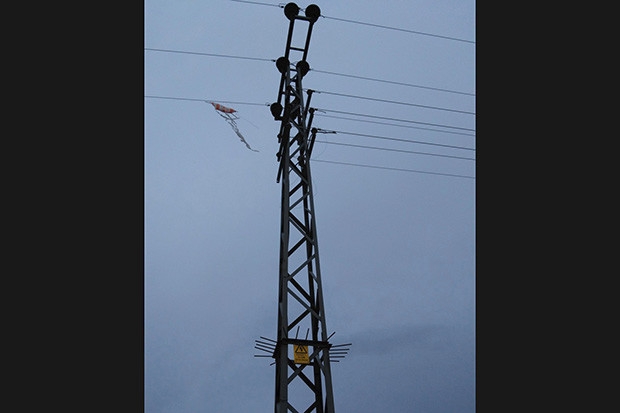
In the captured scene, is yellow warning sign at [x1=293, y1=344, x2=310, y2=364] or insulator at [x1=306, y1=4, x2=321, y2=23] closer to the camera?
yellow warning sign at [x1=293, y1=344, x2=310, y2=364]

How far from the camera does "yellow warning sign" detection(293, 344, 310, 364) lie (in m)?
8.80

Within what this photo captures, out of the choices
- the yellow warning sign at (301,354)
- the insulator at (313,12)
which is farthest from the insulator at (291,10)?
the yellow warning sign at (301,354)

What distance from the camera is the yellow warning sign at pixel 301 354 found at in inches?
346

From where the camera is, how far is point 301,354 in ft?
29.1

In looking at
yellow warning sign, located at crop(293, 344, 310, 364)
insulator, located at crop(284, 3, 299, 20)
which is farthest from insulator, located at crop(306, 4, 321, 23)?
yellow warning sign, located at crop(293, 344, 310, 364)

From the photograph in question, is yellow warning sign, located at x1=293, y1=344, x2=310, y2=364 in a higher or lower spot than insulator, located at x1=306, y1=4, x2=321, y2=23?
lower

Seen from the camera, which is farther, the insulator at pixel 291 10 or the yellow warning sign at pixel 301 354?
the insulator at pixel 291 10

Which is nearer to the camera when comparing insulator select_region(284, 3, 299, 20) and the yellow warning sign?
the yellow warning sign

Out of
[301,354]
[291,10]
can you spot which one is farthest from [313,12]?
[301,354]

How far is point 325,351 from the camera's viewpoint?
351 inches

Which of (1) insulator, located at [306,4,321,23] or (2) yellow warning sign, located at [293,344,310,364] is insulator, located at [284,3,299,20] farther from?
(2) yellow warning sign, located at [293,344,310,364]

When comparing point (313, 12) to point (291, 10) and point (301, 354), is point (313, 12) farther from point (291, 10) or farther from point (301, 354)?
point (301, 354)

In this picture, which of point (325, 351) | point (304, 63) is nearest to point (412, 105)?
point (304, 63)

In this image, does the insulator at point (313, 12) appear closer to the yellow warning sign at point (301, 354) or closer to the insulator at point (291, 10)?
the insulator at point (291, 10)
